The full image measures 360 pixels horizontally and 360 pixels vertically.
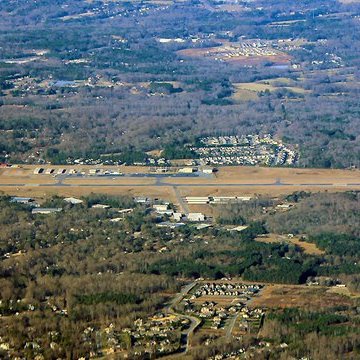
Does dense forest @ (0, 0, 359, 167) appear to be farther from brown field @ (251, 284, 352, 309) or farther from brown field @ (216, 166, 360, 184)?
brown field @ (251, 284, 352, 309)

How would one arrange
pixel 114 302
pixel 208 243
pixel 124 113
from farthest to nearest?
pixel 124 113, pixel 208 243, pixel 114 302

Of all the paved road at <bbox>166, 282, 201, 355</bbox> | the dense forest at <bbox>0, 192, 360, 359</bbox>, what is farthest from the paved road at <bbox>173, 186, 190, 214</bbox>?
the paved road at <bbox>166, 282, 201, 355</bbox>

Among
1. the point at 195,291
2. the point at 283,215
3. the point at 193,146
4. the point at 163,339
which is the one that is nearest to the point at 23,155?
the point at 193,146

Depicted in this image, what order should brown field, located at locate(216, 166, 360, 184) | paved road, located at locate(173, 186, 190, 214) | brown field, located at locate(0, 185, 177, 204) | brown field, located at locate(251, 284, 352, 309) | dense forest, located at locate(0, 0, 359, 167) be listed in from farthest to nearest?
dense forest, located at locate(0, 0, 359, 167) → brown field, located at locate(216, 166, 360, 184) → brown field, located at locate(0, 185, 177, 204) → paved road, located at locate(173, 186, 190, 214) → brown field, located at locate(251, 284, 352, 309)

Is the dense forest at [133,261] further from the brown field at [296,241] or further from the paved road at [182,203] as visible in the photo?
the paved road at [182,203]

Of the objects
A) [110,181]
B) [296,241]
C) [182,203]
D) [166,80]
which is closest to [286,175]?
[182,203]

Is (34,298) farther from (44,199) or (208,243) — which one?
(44,199)
